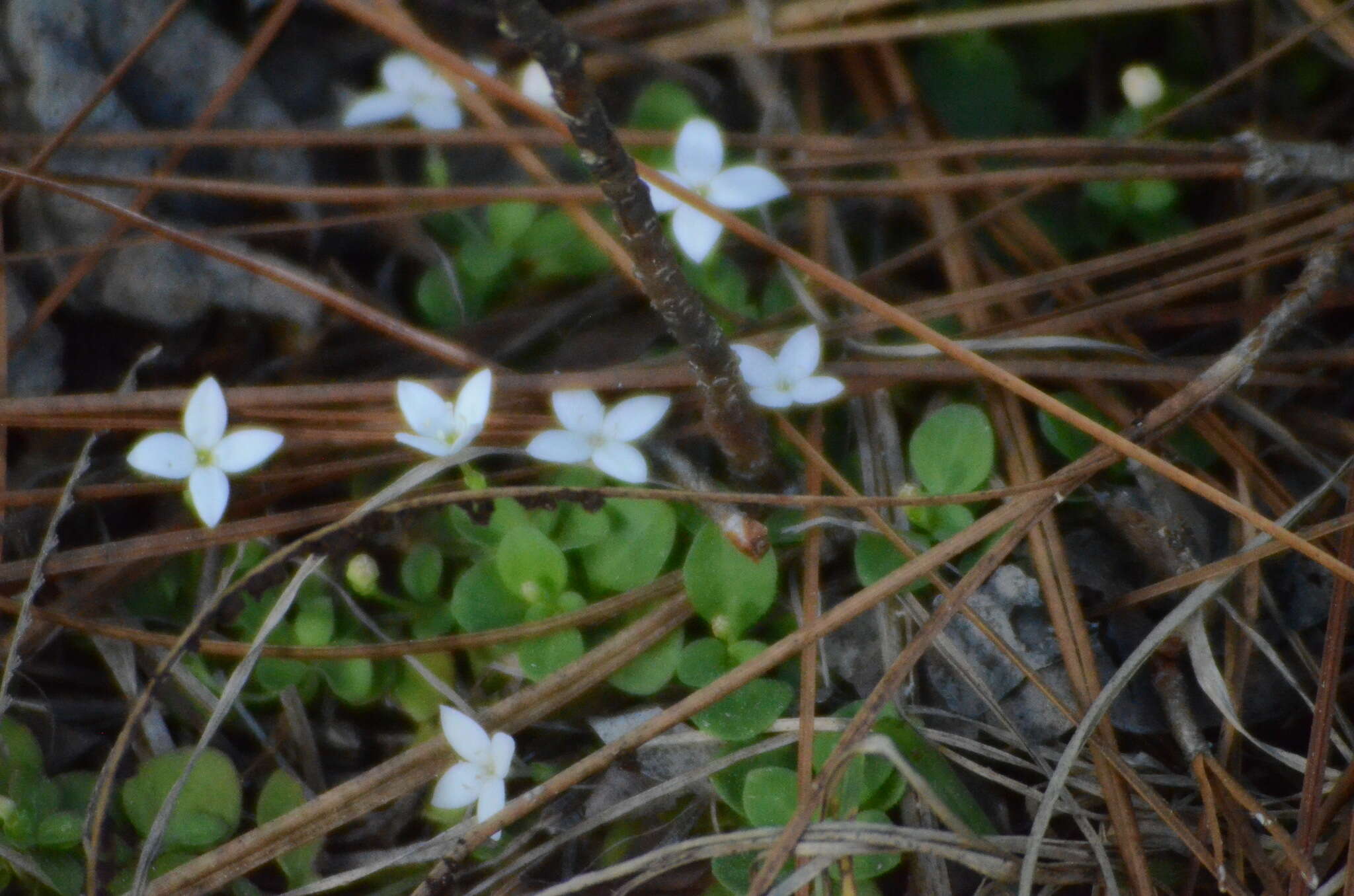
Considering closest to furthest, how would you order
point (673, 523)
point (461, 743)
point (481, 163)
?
point (461, 743), point (673, 523), point (481, 163)

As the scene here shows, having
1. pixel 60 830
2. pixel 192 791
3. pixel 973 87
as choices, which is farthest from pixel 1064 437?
pixel 60 830

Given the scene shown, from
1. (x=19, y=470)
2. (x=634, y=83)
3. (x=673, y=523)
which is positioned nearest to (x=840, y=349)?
(x=673, y=523)

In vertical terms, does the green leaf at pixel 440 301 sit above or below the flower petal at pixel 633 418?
above

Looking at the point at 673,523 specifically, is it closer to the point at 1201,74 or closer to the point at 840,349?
the point at 840,349

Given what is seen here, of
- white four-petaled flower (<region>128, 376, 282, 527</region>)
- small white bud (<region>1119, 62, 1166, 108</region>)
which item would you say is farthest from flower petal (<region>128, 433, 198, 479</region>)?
small white bud (<region>1119, 62, 1166, 108</region>)

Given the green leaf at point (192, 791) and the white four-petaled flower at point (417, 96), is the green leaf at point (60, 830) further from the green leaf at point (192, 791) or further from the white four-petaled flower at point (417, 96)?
the white four-petaled flower at point (417, 96)

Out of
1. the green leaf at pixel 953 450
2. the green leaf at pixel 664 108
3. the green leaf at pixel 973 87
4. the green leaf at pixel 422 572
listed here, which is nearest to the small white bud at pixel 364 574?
the green leaf at pixel 422 572
